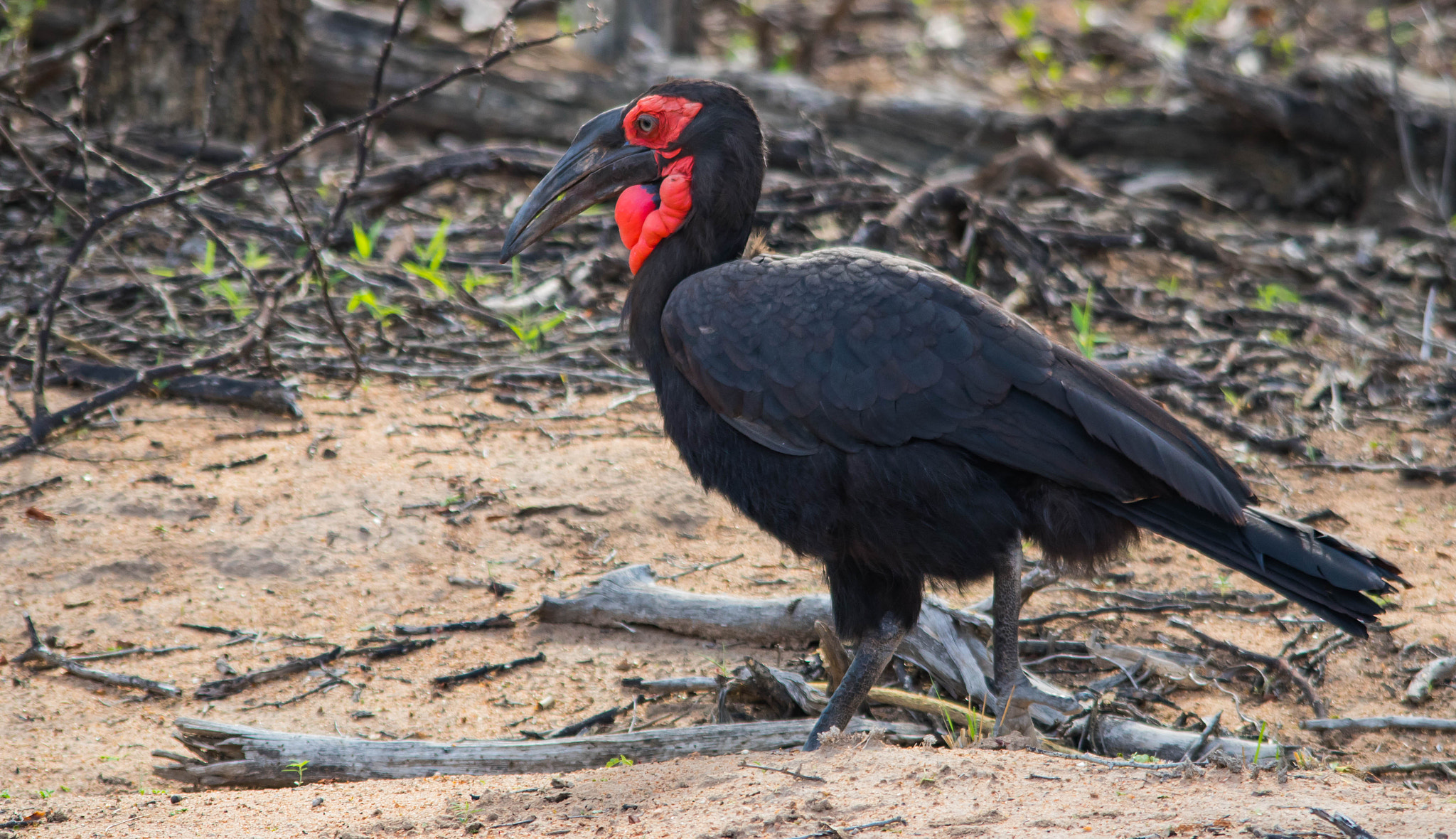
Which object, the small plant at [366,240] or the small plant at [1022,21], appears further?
the small plant at [1022,21]

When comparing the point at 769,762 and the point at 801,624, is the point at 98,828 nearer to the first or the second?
the point at 769,762

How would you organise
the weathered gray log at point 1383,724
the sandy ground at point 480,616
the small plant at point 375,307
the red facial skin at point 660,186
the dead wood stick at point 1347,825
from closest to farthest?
the dead wood stick at point 1347,825 → the sandy ground at point 480,616 → the weathered gray log at point 1383,724 → the red facial skin at point 660,186 → the small plant at point 375,307

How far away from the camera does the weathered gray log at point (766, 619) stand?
10.9 ft

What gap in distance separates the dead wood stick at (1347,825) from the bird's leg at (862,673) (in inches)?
44.1

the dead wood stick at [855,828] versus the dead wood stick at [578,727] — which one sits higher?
the dead wood stick at [855,828]

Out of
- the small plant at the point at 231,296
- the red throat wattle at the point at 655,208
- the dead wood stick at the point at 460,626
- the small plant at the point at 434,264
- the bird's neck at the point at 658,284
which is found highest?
the red throat wattle at the point at 655,208

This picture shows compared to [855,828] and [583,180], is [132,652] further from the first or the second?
[855,828]

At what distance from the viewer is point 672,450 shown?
455 centimetres

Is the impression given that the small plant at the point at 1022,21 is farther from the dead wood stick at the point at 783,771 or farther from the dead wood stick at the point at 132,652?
the dead wood stick at the point at 783,771

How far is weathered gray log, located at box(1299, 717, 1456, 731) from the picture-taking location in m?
3.19

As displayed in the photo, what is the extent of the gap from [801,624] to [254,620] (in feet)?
5.43

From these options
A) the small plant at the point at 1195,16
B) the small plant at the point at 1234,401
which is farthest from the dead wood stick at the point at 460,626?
the small plant at the point at 1195,16

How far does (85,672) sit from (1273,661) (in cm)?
335

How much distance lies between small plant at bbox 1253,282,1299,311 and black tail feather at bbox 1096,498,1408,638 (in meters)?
3.29
